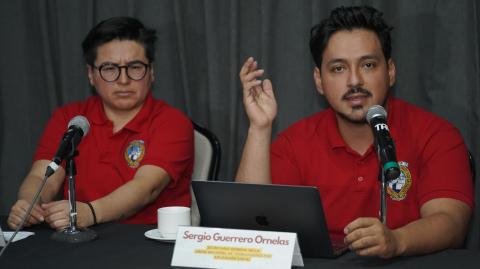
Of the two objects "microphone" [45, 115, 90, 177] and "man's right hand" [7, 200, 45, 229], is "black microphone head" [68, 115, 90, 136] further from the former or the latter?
"man's right hand" [7, 200, 45, 229]

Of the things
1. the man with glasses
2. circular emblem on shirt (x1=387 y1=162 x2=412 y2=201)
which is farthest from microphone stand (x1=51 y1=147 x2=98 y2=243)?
circular emblem on shirt (x1=387 y1=162 x2=412 y2=201)

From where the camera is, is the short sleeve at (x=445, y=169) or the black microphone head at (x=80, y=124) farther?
the short sleeve at (x=445, y=169)

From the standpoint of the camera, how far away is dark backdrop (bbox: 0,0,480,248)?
9.29 ft

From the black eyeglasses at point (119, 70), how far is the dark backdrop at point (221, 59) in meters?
0.49

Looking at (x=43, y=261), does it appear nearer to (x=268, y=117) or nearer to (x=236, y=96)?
(x=268, y=117)

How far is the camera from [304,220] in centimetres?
158

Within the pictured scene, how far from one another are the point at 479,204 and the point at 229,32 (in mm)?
1422

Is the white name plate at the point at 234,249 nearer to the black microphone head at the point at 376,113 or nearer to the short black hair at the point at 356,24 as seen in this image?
the black microphone head at the point at 376,113

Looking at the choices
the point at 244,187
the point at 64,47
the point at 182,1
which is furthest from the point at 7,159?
the point at 244,187

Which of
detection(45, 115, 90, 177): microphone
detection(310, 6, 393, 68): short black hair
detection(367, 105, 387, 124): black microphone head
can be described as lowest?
detection(45, 115, 90, 177): microphone

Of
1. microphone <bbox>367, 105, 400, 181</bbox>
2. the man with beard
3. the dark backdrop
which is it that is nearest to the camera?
microphone <bbox>367, 105, 400, 181</bbox>

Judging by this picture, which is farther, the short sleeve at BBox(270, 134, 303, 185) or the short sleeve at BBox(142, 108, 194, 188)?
the short sleeve at BBox(142, 108, 194, 188)

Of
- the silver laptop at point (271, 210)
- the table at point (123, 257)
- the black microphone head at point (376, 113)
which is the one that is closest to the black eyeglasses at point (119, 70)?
the table at point (123, 257)

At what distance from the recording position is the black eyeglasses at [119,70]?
8.81 feet
